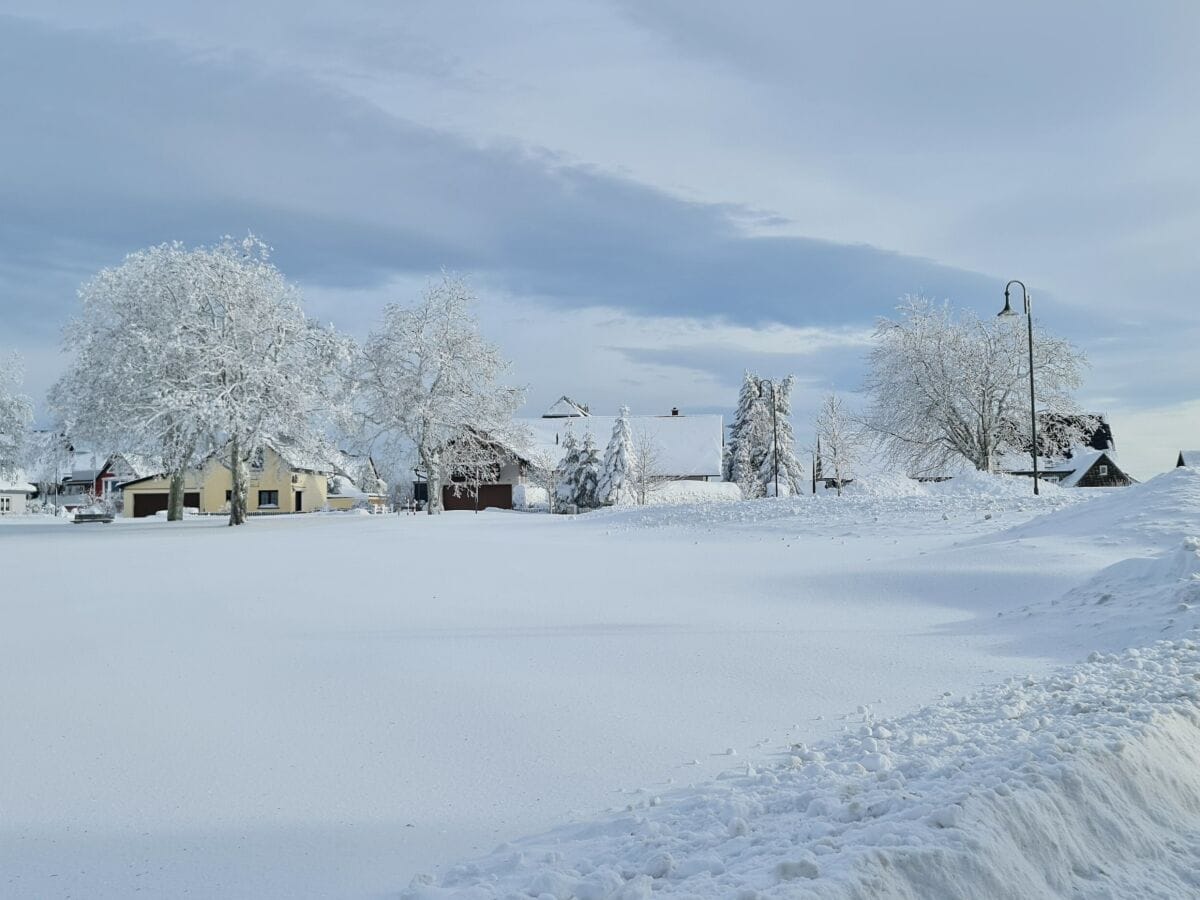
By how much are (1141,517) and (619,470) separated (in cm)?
3744

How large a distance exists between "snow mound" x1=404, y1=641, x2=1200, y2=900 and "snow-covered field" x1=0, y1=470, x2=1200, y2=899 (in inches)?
0.7

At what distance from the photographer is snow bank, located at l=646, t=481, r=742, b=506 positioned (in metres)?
54.8

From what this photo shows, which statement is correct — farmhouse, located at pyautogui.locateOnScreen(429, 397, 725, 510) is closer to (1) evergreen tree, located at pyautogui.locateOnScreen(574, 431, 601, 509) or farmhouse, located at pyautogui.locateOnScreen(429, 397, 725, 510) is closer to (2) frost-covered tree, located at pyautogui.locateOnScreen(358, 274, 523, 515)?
(1) evergreen tree, located at pyautogui.locateOnScreen(574, 431, 601, 509)

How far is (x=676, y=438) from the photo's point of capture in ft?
218

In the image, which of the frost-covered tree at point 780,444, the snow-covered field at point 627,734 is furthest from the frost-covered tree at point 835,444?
the snow-covered field at point 627,734

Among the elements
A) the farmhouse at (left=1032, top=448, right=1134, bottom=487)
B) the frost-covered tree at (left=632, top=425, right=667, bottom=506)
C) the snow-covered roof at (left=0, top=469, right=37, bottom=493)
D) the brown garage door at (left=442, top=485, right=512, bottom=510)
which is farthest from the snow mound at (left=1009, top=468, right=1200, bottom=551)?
the snow-covered roof at (left=0, top=469, right=37, bottom=493)

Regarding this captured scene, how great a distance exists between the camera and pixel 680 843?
3.81 metres

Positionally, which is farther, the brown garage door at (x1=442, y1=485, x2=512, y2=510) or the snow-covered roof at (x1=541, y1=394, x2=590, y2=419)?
→ the snow-covered roof at (x1=541, y1=394, x2=590, y2=419)

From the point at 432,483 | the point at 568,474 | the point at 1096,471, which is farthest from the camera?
the point at 1096,471

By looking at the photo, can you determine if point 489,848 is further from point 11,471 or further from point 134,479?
point 134,479

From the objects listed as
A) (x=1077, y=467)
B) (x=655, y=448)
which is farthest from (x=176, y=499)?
(x=1077, y=467)

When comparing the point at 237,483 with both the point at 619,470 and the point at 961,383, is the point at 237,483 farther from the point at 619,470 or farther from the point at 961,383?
the point at 961,383

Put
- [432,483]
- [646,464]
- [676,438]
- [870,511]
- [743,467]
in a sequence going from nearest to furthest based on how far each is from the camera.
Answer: [870,511] → [432,483] → [646,464] → [676,438] → [743,467]

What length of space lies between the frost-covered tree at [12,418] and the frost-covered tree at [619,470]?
33.9 metres
